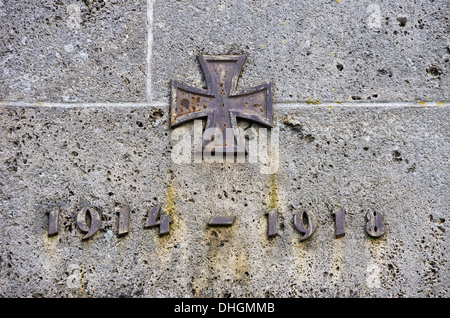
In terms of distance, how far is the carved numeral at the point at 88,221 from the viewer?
1831 mm

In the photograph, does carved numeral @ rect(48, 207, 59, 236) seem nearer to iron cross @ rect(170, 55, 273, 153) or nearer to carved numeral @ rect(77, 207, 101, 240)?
carved numeral @ rect(77, 207, 101, 240)

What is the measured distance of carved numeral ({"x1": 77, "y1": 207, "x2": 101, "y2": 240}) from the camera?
1.83 meters

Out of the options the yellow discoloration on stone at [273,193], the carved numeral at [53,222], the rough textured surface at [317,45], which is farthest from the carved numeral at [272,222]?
the carved numeral at [53,222]

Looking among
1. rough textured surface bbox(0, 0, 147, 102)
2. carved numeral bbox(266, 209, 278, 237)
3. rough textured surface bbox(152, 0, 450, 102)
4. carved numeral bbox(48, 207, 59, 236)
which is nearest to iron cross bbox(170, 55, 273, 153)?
rough textured surface bbox(152, 0, 450, 102)

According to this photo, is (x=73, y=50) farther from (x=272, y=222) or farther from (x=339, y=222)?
(x=339, y=222)

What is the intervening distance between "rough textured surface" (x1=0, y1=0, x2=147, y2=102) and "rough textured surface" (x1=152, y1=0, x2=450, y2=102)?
10 centimetres

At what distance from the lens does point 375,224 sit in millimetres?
1823

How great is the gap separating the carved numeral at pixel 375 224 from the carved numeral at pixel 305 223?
0.22m

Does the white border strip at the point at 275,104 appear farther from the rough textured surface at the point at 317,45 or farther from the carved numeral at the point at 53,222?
the carved numeral at the point at 53,222

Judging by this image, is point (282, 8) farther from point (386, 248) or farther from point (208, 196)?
point (386, 248)

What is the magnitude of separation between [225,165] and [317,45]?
0.67 metres

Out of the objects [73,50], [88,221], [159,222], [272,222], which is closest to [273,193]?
[272,222]
